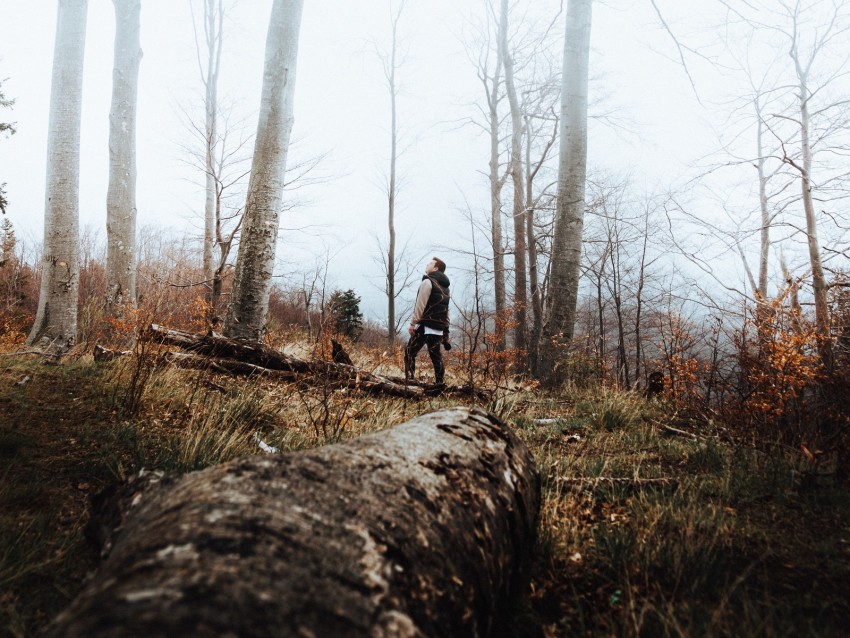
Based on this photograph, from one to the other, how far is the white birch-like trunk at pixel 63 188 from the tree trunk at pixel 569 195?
6.36m

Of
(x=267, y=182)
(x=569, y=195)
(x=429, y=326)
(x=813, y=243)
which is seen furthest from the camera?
(x=813, y=243)

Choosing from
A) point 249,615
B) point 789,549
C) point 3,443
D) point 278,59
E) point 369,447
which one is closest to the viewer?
point 249,615

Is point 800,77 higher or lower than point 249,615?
higher

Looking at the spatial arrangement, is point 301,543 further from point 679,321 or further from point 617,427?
point 679,321

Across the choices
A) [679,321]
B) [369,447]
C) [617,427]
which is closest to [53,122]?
[369,447]

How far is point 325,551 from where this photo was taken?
2.38 ft

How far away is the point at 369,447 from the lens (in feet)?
3.75

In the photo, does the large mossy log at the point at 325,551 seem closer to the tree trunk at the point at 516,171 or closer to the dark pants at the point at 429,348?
the dark pants at the point at 429,348

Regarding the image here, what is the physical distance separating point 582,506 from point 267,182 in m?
4.73

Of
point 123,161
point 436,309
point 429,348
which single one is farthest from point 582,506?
point 123,161

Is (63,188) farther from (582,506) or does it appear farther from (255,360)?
(582,506)

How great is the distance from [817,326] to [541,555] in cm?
363

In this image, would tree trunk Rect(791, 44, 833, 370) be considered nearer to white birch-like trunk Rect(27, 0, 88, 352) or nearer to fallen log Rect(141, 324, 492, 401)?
fallen log Rect(141, 324, 492, 401)

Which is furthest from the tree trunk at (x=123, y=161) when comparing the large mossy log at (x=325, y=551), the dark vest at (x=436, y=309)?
the large mossy log at (x=325, y=551)
